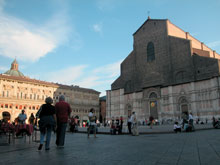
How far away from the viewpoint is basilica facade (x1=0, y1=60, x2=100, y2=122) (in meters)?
47.2

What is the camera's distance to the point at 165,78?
4181cm

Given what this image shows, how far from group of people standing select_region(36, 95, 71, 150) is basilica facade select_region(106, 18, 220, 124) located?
33442 mm

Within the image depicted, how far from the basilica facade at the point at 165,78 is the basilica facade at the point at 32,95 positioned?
12984 millimetres

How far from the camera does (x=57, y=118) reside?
6777 millimetres

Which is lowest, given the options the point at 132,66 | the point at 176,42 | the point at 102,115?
the point at 102,115

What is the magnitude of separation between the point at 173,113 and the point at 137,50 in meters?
19.6

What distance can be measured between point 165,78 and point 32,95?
118 feet

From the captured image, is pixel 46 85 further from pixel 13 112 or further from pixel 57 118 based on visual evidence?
pixel 57 118

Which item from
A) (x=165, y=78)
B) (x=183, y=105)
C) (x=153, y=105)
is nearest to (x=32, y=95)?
(x=153, y=105)

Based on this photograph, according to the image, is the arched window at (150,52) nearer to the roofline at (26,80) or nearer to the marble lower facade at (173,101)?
the marble lower facade at (173,101)


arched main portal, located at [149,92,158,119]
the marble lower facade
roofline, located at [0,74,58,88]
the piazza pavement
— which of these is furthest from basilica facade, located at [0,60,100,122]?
the piazza pavement

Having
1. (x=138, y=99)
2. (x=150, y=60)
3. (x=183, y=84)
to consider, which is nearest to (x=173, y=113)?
(x=183, y=84)

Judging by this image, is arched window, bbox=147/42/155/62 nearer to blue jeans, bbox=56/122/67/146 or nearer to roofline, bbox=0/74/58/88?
roofline, bbox=0/74/58/88

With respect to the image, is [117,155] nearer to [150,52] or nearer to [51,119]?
[51,119]
